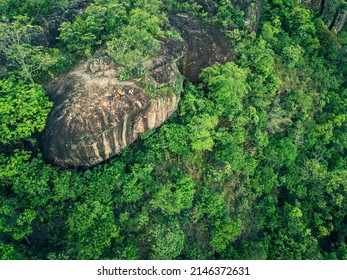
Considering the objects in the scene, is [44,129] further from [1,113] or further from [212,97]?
[212,97]

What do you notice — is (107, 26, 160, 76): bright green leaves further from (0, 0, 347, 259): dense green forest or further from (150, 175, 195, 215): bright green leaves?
(150, 175, 195, 215): bright green leaves

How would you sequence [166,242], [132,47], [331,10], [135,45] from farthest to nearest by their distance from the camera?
1. [331,10]
2. [132,47]
3. [135,45]
4. [166,242]

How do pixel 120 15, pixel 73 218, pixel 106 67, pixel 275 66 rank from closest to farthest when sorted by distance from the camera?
1. pixel 73 218
2. pixel 106 67
3. pixel 120 15
4. pixel 275 66

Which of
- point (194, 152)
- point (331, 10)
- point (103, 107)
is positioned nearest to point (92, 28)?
point (103, 107)

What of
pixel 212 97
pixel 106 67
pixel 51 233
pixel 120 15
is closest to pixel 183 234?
pixel 51 233

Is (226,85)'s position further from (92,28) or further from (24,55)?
(24,55)
